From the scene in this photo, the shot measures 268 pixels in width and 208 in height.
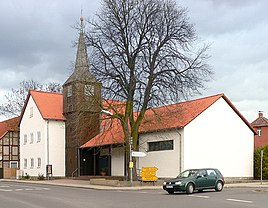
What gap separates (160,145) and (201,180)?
1520cm

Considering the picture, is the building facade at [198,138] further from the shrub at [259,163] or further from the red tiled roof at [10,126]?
the red tiled roof at [10,126]

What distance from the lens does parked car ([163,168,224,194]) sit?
24688 mm

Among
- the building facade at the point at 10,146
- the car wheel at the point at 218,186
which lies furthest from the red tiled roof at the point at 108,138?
the building facade at the point at 10,146

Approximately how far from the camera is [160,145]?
40594 millimetres

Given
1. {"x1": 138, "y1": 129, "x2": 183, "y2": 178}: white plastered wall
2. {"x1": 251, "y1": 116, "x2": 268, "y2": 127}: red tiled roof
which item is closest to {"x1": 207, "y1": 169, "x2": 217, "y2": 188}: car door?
{"x1": 138, "y1": 129, "x2": 183, "y2": 178}: white plastered wall

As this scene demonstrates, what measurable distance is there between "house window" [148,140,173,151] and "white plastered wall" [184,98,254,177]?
2.25m

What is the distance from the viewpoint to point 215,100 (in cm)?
3959

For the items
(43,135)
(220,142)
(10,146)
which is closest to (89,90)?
(220,142)

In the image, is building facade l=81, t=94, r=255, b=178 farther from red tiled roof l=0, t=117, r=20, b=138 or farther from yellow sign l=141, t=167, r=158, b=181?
red tiled roof l=0, t=117, r=20, b=138

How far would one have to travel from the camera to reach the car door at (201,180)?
25266mm

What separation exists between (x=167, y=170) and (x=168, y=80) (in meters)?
7.84

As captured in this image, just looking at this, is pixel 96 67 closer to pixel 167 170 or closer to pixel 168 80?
pixel 168 80

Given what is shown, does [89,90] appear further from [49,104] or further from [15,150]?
[15,150]

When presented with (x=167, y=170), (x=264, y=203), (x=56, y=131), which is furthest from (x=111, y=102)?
(x=264, y=203)
